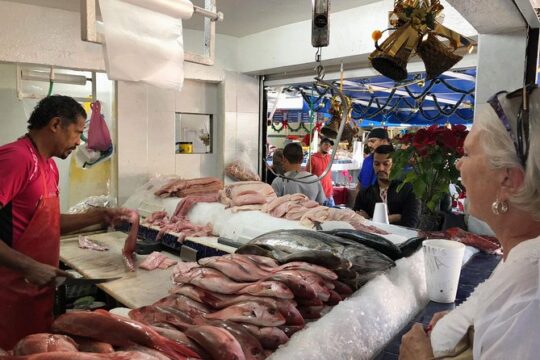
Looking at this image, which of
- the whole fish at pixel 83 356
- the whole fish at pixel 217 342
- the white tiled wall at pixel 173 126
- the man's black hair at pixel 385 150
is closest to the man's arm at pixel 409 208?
the man's black hair at pixel 385 150

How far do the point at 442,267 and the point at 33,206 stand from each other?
2.45 metres

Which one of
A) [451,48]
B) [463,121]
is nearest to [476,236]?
[451,48]

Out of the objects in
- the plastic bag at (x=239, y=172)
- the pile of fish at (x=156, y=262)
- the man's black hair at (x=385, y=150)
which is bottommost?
the pile of fish at (x=156, y=262)

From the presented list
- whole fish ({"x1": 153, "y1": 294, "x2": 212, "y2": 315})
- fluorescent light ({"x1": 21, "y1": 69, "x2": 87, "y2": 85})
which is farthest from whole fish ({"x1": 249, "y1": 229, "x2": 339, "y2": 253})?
fluorescent light ({"x1": 21, "y1": 69, "x2": 87, "y2": 85})

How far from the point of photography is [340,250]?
2.21 m

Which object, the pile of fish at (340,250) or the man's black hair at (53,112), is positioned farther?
the man's black hair at (53,112)

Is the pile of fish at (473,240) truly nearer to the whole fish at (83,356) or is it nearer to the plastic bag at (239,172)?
the whole fish at (83,356)

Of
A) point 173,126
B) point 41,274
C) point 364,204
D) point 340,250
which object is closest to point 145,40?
point 41,274

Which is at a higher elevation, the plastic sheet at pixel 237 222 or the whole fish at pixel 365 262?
the whole fish at pixel 365 262

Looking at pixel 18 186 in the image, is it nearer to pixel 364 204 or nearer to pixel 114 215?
pixel 114 215

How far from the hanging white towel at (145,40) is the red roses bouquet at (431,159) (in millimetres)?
1706

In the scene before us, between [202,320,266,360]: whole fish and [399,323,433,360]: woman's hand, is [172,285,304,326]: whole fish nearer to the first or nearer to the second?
[202,320,266,360]: whole fish

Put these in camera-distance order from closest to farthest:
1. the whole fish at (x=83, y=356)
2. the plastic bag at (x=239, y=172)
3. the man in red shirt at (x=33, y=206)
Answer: the whole fish at (x=83, y=356)
the man in red shirt at (x=33, y=206)
the plastic bag at (x=239, y=172)

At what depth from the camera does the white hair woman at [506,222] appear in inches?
41.0
